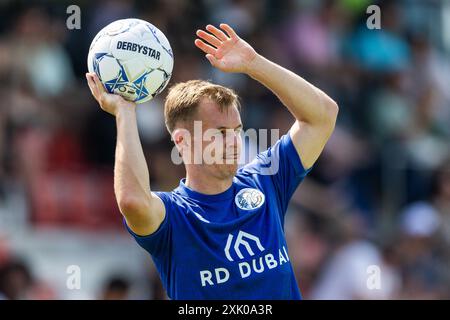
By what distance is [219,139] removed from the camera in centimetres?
618

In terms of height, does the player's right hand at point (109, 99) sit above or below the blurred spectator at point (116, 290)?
above

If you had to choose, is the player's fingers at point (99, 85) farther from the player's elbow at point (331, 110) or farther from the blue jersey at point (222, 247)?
the player's elbow at point (331, 110)

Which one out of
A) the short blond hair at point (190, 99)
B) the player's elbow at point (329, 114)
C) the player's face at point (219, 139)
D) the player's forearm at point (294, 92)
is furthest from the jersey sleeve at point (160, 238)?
the player's elbow at point (329, 114)

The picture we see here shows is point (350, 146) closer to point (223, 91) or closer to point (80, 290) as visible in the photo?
point (80, 290)

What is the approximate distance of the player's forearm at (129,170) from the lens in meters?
5.73

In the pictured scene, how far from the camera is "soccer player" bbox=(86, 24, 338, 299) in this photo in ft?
19.3

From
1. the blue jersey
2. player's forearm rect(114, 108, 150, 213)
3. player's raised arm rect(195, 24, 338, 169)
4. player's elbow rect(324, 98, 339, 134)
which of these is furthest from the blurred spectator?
player's forearm rect(114, 108, 150, 213)

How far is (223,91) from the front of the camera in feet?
20.8

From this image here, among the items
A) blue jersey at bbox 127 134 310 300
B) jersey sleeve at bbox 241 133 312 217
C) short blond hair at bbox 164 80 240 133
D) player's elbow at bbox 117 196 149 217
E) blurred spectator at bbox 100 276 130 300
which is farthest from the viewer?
blurred spectator at bbox 100 276 130 300

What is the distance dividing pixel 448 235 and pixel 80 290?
4837 mm

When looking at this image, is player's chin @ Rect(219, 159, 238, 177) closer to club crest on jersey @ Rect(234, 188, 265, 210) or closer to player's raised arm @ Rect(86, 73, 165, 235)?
club crest on jersey @ Rect(234, 188, 265, 210)

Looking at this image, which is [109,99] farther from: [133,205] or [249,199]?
[249,199]

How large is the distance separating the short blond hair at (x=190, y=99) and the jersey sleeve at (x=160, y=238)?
1.79 ft
